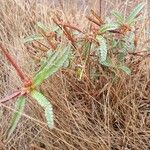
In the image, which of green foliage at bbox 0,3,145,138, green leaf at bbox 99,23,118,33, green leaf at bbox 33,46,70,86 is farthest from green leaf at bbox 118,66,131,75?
green leaf at bbox 33,46,70,86

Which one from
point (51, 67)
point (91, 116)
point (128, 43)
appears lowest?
point (91, 116)

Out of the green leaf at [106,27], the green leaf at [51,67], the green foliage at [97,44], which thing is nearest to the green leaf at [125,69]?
the green foliage at [97,44]

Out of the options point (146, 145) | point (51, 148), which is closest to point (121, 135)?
point (146, 145)

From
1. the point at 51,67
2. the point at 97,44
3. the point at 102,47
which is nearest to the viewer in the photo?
the point at 51,67

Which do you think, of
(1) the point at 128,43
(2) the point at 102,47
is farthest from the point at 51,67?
(1) the point at 128,43

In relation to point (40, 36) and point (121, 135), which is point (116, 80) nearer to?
point (121, 135)

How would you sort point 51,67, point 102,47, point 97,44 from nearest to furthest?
point 51,67 < point 102,47 < point 97,44

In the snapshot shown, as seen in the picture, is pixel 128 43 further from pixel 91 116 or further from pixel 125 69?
pixel 91 116

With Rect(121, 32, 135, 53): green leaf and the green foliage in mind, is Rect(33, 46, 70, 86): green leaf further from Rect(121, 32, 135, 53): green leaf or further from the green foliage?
Rect(121, 32, 135, 53): green leaf
